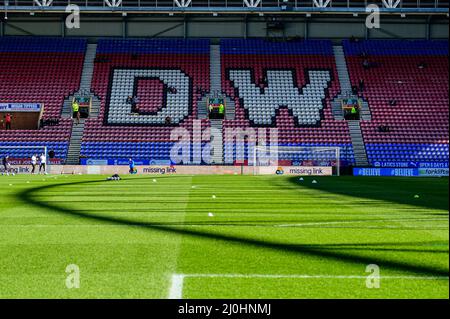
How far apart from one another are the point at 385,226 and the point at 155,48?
143 feet

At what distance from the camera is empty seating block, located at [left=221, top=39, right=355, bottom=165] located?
46156 mm

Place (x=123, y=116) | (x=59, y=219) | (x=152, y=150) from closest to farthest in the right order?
(x=59, y=219) → (x=152, y=150) → (x=123, y=116)

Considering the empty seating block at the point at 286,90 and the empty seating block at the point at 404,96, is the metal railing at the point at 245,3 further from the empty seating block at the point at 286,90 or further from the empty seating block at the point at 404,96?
the empty seating block at the point at 404,96

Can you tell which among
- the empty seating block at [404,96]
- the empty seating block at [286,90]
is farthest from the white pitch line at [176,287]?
the empty seating block at [404,96]

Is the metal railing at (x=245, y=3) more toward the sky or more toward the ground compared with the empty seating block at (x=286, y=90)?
more toward the sky

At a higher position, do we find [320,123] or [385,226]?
[320,123]

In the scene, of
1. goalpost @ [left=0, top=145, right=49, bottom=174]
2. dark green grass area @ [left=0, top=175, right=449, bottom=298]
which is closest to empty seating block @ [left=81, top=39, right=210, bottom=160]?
goalpost @ [left=0, top=145, right=49, bottom=174]

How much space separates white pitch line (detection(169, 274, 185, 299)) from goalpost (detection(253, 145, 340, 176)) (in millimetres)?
35756

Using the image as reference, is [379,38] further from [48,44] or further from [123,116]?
[48,44]

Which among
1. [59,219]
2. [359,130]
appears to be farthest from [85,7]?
[59,219]

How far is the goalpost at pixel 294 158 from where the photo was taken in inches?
1673

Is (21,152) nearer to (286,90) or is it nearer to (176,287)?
(286,90)

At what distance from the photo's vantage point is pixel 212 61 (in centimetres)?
5253

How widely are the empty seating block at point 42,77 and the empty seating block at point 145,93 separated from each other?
193cm
